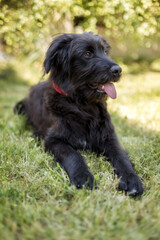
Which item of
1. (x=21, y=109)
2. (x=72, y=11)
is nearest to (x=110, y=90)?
(x=21, y=109)

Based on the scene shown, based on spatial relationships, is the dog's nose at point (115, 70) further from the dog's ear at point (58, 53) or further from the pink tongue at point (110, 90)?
the dog's ear at point (58, 53)

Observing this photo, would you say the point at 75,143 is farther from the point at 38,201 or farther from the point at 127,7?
the point at 127,7

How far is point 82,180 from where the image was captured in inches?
80.8

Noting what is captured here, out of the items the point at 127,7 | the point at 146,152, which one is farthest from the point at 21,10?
the point at 146,152

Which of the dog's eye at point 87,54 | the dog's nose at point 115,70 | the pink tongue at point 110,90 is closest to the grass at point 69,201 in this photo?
the pink tongue at point 110,90

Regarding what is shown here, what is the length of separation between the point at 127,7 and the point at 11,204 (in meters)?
4.00

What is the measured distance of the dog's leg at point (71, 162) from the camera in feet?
6.75

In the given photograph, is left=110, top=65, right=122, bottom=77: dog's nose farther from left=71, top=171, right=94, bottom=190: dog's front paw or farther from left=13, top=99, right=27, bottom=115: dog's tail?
left=13, top=99, right=27, bottom=115: dog's tail

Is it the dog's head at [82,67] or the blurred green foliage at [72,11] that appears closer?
the dog's head at [82,67]

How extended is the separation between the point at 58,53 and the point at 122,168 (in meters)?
1.63

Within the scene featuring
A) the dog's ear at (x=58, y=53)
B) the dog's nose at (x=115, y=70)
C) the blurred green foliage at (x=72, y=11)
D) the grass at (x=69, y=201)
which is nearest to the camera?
the grass at (x=69, y=201)

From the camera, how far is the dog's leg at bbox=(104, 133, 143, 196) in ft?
6.84

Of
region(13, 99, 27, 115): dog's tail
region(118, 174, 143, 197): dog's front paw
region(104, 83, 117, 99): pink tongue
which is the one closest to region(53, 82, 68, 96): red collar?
region(104, 83, 117, 99): pink tongue

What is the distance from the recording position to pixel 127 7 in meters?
4.34
